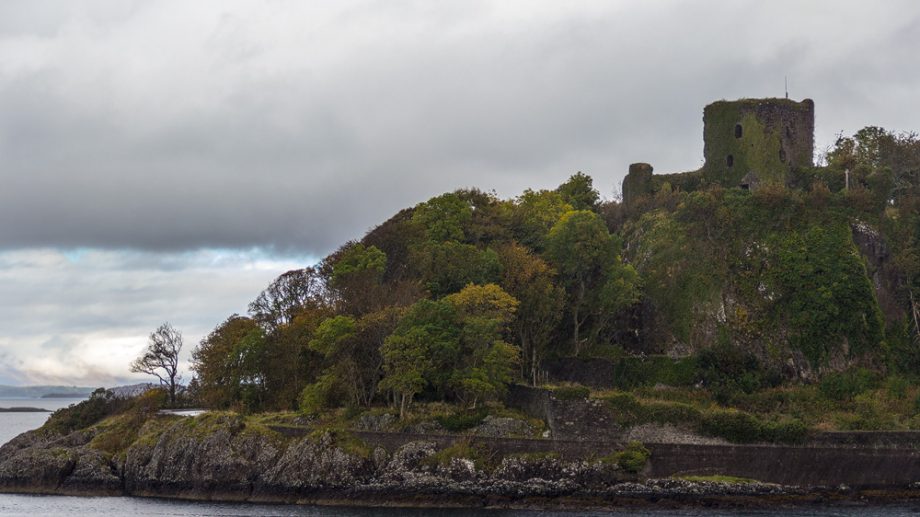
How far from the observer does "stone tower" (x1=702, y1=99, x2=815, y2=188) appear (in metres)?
72.8

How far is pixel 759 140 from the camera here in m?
73.1

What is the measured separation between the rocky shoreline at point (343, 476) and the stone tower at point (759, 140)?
3076 centimetres

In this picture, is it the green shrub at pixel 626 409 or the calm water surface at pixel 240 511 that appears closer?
the calm water surface at pixel 240 511

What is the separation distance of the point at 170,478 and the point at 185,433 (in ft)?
7.76

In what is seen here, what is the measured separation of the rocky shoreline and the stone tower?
101 ft

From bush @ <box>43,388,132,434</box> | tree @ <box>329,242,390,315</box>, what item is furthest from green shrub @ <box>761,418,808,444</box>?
bush @ <box>43,388,132,434</box>

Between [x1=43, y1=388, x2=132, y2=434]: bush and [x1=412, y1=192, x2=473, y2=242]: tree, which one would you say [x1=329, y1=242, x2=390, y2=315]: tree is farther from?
[x1=43, y1=388, x2=132, y2=434]: bush

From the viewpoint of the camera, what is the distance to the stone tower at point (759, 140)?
7275 cm

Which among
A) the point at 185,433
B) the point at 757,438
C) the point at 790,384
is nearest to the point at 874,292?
the point at 790,384

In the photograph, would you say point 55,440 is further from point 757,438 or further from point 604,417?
point 757,438

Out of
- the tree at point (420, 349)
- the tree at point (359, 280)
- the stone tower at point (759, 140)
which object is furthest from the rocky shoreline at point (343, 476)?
the stone tower at point (759, 140)

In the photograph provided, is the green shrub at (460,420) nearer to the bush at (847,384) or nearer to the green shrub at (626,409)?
the green shrub at (626,409)

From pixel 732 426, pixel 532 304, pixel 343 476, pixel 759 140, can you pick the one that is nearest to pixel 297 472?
pixel 343 476

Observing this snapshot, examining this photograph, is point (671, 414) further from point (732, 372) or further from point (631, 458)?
point (732, 372)
